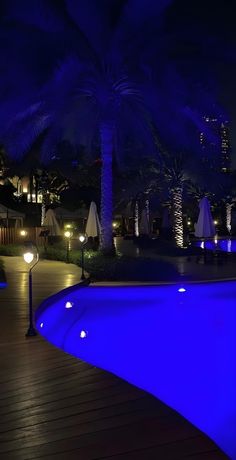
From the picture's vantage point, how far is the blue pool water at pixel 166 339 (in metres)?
7.62

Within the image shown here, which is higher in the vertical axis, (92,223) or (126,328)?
(92,223)

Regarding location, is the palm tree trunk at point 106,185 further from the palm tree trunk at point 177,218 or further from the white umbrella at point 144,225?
the white umbrella at point 144,225

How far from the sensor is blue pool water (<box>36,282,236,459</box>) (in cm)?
762

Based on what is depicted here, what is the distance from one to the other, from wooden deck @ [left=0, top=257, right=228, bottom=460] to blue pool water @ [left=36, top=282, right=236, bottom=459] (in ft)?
5.69

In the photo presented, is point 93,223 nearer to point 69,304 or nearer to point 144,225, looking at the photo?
point 69,304

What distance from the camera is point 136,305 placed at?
38.4 feet

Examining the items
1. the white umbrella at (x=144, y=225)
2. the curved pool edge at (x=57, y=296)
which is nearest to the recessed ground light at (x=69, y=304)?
the curved pool edge at (x=57, y=296)

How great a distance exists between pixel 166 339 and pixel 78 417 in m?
6.02

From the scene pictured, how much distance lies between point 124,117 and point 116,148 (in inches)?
55.8

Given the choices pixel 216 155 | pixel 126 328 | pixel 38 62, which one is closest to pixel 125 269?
pixel 126 328

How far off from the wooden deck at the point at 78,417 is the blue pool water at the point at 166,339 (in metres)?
1.73

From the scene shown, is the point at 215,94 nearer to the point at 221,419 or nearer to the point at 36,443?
the point at 221,419

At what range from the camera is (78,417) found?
4.45m

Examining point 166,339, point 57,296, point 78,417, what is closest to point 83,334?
point 57,296
